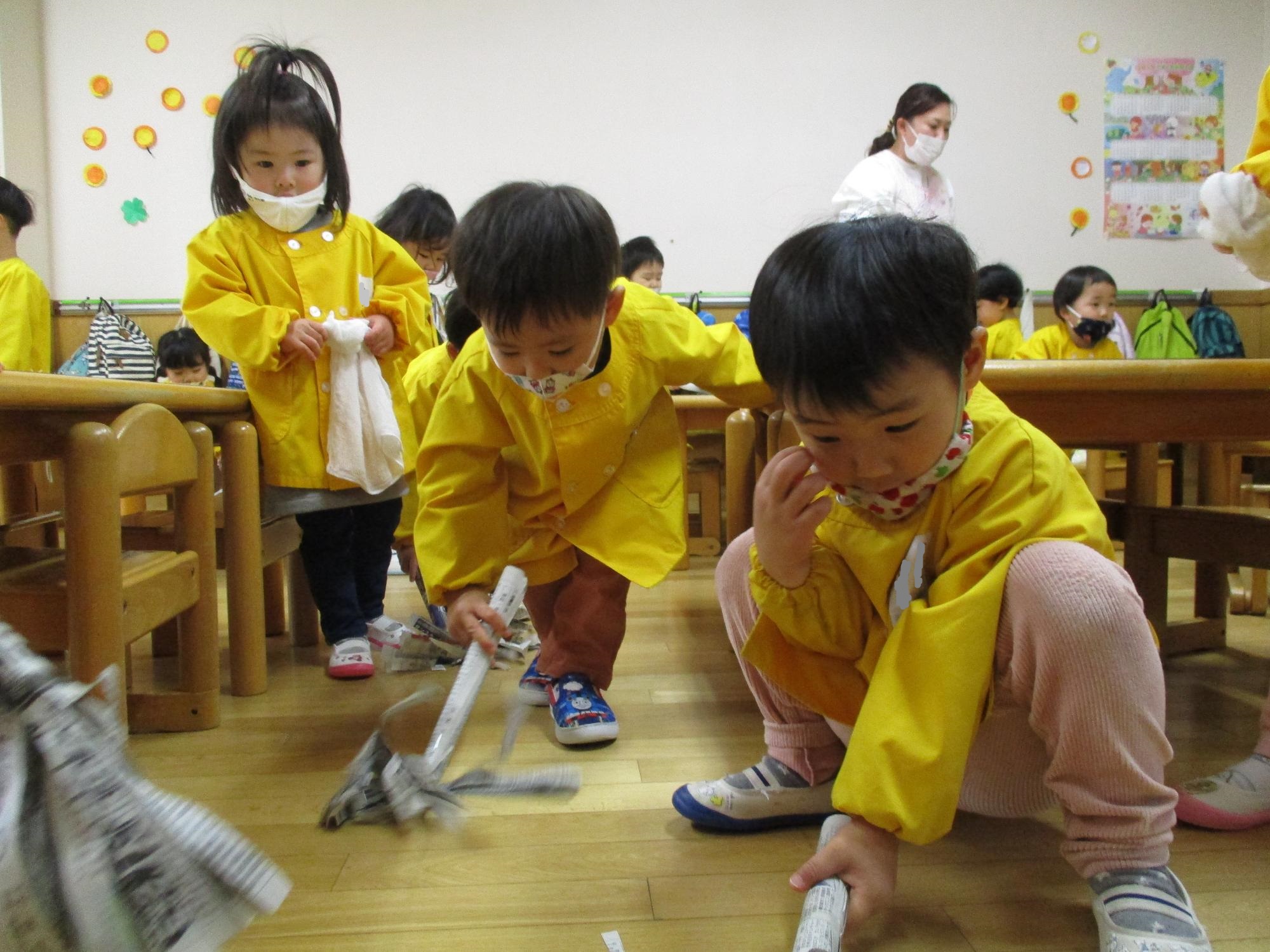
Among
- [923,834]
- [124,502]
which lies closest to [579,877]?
[923,834]

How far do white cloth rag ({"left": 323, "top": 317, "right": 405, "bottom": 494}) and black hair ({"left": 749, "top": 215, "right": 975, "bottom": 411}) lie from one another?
96 centimetres

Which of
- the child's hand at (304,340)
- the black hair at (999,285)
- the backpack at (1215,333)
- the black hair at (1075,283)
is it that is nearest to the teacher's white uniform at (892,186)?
the black hair at (999,285)

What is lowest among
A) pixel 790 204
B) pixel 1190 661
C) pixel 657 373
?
pixel 1190 661

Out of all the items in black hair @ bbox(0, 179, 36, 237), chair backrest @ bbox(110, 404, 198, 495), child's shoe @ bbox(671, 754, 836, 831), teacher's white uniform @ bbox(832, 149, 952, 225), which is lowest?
child's shoe @ bbox(671, 754, 836, 831)

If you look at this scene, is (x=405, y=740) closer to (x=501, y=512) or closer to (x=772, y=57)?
(x=501, y=512)

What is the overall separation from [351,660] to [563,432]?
26.2 inches

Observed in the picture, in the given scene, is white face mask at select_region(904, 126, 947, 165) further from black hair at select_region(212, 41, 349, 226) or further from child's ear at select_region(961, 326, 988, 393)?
child's ear at select_region(961, 326, 988, 393)

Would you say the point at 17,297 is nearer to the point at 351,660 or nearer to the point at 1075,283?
the point at 351,660

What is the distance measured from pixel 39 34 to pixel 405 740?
3596mm

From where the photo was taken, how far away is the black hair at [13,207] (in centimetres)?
229

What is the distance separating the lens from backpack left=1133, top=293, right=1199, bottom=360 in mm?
3371

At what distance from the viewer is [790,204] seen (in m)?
3.52

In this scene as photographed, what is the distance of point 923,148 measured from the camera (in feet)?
9.20

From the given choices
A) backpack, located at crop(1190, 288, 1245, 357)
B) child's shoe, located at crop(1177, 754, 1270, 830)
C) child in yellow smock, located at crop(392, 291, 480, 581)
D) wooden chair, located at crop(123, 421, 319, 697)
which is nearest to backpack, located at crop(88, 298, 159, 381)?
wooden chair, located at crop(123, 421, 319, 697)
